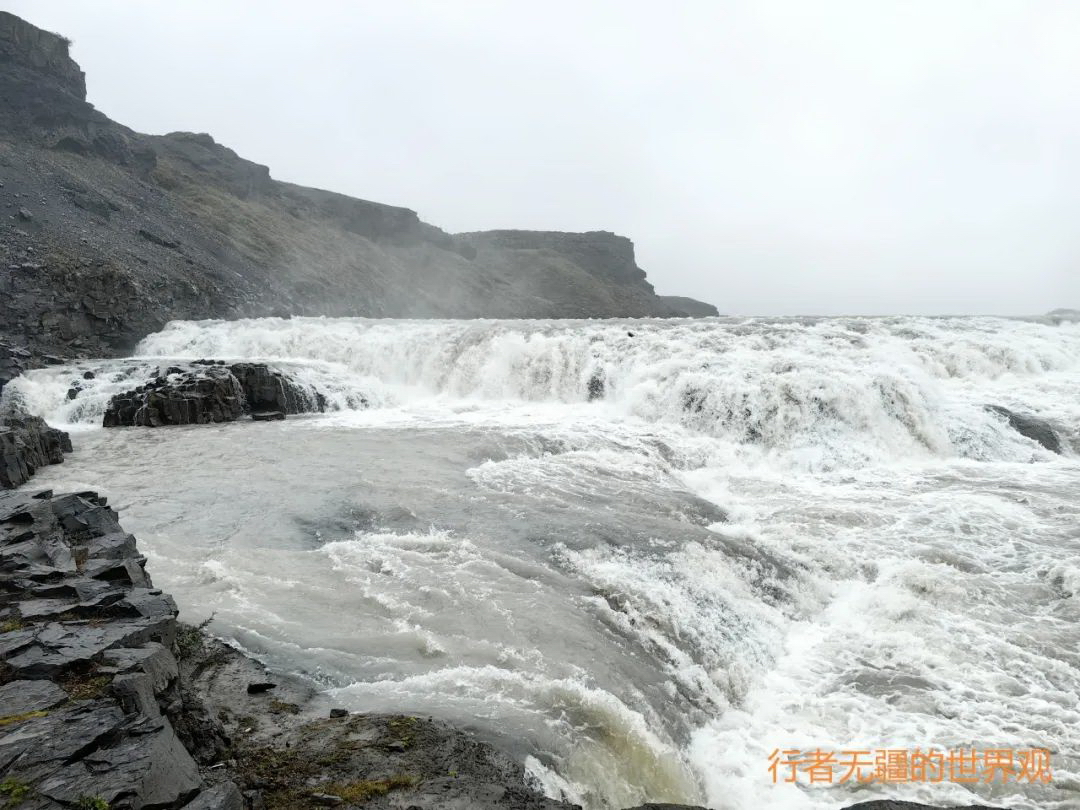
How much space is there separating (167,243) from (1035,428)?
42.2 metres

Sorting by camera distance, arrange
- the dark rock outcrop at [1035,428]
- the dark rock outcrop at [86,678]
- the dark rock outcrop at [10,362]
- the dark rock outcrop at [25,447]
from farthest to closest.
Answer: the dark rock outcrop at [10,362]
the dark rock outcrop at [1035,428]
the dark rock outcrop at [25,447]
the dark rock outcrop at [86,678]

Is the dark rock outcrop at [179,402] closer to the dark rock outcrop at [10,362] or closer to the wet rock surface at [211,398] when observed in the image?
the wet rock surface at [211,398]

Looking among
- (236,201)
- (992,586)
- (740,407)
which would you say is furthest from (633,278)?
(992,586)

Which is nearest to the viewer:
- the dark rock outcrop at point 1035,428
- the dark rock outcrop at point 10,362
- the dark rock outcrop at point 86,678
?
the dark rock outcrop at point 86,678

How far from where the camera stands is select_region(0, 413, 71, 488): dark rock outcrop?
11.0 m

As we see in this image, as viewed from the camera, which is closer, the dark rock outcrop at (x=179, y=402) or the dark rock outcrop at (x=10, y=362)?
the dark rock outcrop at (x=179, y=402)

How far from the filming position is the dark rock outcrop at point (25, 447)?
36.0 ft

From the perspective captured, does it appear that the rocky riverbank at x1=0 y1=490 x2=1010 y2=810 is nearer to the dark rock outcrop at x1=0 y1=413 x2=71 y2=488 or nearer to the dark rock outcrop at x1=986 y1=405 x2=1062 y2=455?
the dark rock outcrop at x1=0 y1=413 x2=71 y2=488

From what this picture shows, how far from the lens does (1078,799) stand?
14.7 ft
